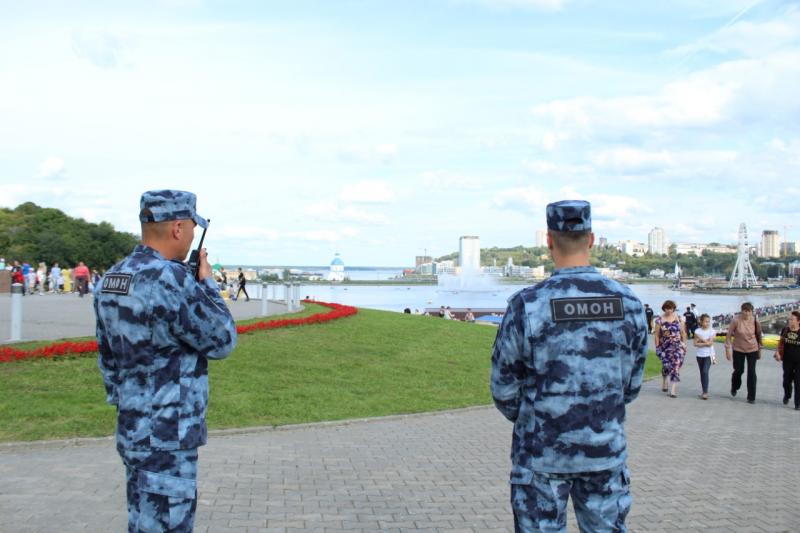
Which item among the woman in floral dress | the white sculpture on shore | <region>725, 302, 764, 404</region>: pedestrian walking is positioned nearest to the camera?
<region>725, 302, 764, 404</region>: pedestrian walking

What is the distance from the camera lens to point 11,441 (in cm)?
785

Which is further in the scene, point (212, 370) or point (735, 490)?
point (212, 370)

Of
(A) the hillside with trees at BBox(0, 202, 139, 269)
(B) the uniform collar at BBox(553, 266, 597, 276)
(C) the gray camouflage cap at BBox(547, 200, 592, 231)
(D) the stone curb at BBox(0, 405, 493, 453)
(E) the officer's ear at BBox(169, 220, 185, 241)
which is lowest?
(D) the stone curb at BBox(0, 405, 493, 453)

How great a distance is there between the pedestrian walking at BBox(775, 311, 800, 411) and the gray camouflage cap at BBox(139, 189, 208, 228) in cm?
1158

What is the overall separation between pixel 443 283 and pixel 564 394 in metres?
139

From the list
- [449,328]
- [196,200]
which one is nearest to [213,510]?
[196,200]

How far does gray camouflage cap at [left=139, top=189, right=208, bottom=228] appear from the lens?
3586mm

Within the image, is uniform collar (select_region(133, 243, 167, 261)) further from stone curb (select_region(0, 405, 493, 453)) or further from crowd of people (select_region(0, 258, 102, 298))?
crowd of people (select_region(0, 258, 102, 298))

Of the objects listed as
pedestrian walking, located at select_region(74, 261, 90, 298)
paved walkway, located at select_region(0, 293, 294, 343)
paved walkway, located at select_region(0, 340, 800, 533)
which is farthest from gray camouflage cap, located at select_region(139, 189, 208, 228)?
pedestrian walking, located at select_region(74, 261, 90, 298)

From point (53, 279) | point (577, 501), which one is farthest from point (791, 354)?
point (53, 279)

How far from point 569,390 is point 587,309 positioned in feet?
1.21

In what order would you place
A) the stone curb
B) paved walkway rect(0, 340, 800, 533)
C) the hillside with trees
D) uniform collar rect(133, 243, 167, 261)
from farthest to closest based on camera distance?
1. the hillside with trees
2. the stone curb
3. paved walkway rect(0, 340, 800, 533)
4. uniform collar rect(133, 243, 167, 261)

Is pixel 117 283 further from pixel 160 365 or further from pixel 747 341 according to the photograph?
pixel 747 341

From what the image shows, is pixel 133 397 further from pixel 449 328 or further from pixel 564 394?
pixel 449 328
